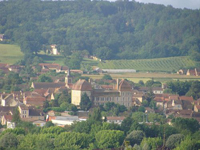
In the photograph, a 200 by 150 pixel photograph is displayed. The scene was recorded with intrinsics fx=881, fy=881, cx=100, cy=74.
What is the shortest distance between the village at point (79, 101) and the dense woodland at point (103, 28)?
34792 mm

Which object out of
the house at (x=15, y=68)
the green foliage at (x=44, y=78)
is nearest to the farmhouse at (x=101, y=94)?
the green foliage at (x=44, y=78)

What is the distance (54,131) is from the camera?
200 feet

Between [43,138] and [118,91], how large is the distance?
89.1 feet

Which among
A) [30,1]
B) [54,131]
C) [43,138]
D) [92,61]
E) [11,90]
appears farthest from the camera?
[30,1]

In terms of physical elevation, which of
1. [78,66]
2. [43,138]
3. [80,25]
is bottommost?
[43,138]

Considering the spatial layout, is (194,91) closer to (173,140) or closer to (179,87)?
(179,87)

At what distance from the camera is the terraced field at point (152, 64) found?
12231cm

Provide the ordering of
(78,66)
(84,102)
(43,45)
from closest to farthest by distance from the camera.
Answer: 1. (84,102)
2. (78,66)
3. (43,45)

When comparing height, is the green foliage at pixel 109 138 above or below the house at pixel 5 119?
below

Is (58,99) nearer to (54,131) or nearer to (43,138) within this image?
(54,131)

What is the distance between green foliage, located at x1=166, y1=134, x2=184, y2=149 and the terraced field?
60169 millimetres

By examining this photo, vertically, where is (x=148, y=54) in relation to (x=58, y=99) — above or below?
above

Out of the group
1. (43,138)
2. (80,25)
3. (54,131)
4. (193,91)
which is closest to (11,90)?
(193,91)

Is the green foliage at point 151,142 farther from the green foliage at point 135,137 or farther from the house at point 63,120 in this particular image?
the house at point 63,120
